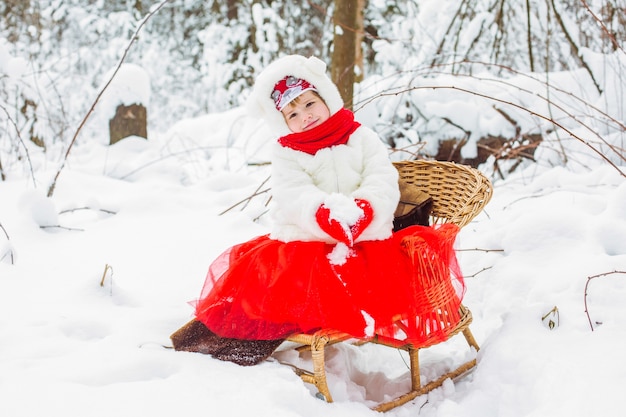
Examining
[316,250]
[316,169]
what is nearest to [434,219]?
[316,169]

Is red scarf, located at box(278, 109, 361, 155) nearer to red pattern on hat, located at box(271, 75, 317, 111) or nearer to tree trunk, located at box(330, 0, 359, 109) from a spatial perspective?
red pattern on hat, located at box(271, 75, 317, 111)

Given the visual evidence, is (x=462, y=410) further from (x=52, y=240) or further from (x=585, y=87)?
(x=585, y=87)

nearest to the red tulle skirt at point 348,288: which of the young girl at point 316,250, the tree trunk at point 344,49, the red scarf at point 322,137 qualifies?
the young girl at point 316,250

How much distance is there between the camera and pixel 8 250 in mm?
2303

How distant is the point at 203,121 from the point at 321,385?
238 inches

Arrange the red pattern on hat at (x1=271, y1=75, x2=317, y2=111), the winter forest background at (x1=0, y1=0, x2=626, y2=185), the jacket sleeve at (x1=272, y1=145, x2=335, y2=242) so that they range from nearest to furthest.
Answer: the jacket sleeve at (x1=272, y1=145, x2=335, y2=242) → the red pattern on hat at (x1=271, y1=75, x2=317, y2=111) → the winter forest background at (x1=0, y1=0, x2=626, y2=185)

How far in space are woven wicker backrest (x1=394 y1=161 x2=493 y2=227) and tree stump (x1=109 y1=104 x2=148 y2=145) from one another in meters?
4.78

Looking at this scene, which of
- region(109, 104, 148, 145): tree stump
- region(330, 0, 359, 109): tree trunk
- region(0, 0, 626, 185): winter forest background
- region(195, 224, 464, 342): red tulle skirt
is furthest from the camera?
region(109, 104, 148, 145): tree stump

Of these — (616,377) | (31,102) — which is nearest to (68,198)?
(31,102)

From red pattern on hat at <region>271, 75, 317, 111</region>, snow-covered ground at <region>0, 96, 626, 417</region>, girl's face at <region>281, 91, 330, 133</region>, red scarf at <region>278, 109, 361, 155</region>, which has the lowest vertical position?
snow-covered ground at <region>0, 96, 626, 417</region>

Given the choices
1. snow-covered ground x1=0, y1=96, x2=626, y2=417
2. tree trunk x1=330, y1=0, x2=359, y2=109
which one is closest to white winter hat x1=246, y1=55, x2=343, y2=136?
snow-covered ground x1=0, y1=96, x2=626, y2=417

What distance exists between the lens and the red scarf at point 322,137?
6.39ft

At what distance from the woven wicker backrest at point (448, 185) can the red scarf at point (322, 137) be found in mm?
421

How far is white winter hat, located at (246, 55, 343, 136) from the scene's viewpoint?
1.95 metres
